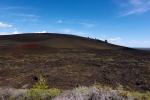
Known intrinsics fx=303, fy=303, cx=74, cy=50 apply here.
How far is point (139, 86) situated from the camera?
18.7m

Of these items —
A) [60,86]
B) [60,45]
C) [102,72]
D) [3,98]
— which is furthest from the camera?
[60,45]

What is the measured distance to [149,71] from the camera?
24.8 m

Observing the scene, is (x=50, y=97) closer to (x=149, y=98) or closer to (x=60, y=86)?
(x=149, y=98)

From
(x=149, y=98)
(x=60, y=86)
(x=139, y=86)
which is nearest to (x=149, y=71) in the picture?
(x=139, y=86)

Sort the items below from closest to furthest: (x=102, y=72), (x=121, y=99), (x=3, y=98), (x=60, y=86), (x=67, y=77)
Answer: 1. (x=121, y=99)
2. (x=3, y=98)
3. (x=60, y=86)
4. (x=67, y=77)
5. (x=102, y=72)

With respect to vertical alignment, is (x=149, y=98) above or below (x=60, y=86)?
above

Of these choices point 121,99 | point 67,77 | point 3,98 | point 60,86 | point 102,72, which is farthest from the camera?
point 102,72

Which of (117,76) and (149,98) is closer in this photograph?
(149,98)

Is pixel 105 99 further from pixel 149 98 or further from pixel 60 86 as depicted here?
pixel 60 86

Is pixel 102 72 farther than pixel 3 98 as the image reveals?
Yes

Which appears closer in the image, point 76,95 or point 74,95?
point 76,95

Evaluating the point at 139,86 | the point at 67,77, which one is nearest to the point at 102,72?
the point at 67,77

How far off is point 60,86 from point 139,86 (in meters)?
4.89

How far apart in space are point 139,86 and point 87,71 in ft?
21.1
